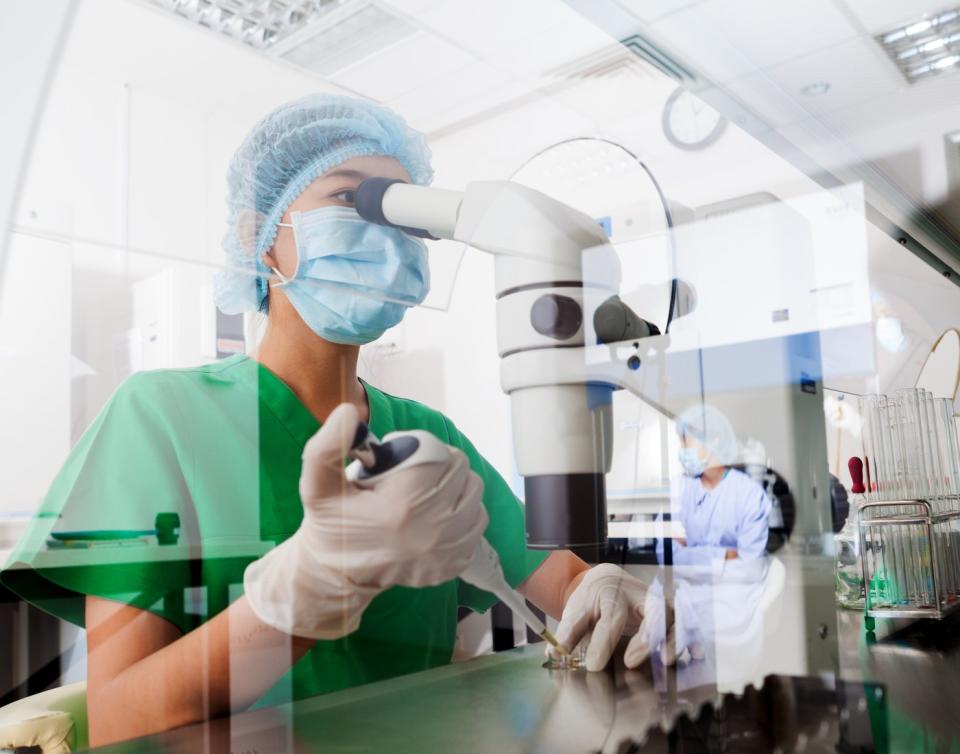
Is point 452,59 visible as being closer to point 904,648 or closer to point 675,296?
point 675,296

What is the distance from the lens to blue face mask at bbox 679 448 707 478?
2.93 ft

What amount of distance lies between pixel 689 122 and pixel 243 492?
779 mm

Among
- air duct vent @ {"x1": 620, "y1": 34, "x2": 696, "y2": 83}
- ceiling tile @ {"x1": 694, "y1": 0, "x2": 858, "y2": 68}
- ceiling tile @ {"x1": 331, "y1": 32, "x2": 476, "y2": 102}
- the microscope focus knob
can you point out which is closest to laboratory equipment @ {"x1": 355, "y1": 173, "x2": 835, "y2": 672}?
the microscope focus knob

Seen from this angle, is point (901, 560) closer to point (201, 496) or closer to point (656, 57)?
point (656, 57)

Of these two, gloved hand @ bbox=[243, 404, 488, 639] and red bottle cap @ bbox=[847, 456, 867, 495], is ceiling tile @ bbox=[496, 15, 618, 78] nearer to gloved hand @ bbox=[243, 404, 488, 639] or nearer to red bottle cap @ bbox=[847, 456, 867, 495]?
gloved hand @ bbox=[243, 404, 488, 639]

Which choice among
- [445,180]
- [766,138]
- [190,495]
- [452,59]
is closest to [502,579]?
[190,495]

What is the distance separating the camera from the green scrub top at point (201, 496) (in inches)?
25.9

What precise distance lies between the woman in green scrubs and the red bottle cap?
2.08 ft

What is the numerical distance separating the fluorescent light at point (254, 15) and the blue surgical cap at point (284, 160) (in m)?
0.07

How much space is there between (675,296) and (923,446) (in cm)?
70

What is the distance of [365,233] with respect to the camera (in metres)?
0.76

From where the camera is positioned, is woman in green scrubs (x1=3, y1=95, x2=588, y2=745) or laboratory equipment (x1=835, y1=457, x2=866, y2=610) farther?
laboratory equipment (x1=835, y1=457, x2=866, y2=610)

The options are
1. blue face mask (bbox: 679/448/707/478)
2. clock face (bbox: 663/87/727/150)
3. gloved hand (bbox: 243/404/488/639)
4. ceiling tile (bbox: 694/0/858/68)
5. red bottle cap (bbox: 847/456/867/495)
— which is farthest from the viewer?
ceiling tile (bbox: 694/0/858/68)

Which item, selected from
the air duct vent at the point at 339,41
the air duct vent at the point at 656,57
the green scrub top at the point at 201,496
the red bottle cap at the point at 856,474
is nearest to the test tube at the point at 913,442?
the red bottle cap at the point at 856,474
